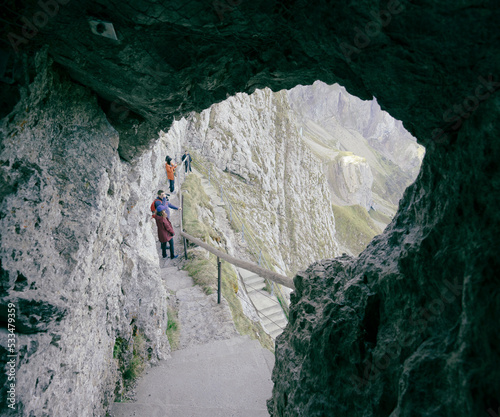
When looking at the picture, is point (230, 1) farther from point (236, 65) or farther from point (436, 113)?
point (436, 113)

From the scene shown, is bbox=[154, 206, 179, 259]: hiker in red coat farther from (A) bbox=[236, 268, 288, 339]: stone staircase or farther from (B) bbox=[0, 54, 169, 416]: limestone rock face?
(A) bbox=[236, 268, 288, 339]: stone staircase

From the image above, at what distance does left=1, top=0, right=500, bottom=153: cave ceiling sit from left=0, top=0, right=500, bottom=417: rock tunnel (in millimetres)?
14

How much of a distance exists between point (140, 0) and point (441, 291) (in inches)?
132

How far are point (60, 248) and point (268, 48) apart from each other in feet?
11.0

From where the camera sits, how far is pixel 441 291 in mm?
1978

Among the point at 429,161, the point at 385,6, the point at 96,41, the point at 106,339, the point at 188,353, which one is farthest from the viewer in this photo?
the point at 188,353

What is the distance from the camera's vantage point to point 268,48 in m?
3.07

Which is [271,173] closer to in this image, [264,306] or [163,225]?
[264,306]

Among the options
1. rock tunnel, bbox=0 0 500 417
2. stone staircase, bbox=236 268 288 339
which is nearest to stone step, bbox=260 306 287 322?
stone staircase, bbox=236 268 288 339

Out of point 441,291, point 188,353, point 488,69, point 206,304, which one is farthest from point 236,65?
point 206,304

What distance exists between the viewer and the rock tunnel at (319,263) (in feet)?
5.58

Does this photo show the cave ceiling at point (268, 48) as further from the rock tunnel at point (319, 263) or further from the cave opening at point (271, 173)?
the cave opening at point (271, 173)

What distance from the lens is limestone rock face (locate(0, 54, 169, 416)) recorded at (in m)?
2.69

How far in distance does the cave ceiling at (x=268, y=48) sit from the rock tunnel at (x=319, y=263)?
0.05ft
